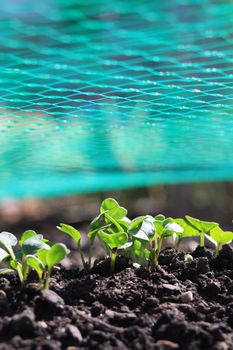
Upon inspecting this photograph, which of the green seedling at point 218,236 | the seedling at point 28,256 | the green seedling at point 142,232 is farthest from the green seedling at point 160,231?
the seedling at point 28,256

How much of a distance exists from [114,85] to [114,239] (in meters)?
0.41

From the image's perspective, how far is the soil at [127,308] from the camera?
1090 millimetres

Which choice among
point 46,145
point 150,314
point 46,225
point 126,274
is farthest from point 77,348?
point 46,225

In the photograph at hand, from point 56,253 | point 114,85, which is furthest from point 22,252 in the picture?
point 114,85

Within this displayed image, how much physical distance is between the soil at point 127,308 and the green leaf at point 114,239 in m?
0.08

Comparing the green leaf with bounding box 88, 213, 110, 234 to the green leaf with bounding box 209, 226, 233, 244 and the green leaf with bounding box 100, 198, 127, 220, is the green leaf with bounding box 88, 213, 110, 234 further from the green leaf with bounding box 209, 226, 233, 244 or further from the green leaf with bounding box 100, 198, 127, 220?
the green leaf with bounding box 209, 226, 233, 244

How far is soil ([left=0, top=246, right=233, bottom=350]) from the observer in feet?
3.58

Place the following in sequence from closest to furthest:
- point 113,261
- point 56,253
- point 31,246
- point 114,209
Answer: point 56,253, point 31,246, point 113,261, point 114,209

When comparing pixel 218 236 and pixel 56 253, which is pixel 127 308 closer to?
pixel 56 253

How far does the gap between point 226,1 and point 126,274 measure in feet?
2.42

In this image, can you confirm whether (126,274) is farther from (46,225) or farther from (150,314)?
(46,225)

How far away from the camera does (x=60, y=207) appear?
6.39 metres

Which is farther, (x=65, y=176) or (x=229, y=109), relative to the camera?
(x=65, y=176)

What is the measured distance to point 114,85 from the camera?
4.91 feet
